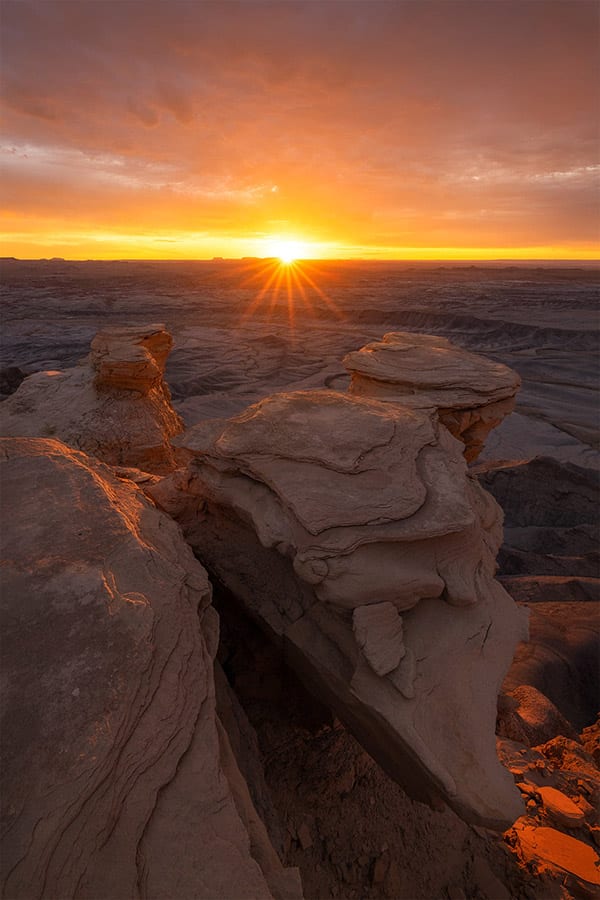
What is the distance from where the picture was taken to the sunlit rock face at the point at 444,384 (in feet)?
17.3

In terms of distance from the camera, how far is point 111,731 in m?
2.11

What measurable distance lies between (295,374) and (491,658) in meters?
23.3

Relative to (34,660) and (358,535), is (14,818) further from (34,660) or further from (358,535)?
(358,535)

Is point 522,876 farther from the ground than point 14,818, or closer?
closer

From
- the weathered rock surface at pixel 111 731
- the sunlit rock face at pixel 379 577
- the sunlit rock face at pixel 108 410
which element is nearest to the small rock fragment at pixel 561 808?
the sunlit rock face at pixel 379 577

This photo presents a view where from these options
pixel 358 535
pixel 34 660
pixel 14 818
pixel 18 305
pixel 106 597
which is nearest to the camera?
pixel 14 818

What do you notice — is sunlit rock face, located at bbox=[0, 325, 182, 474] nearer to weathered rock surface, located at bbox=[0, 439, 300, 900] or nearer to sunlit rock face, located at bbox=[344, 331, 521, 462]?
sunlit rock face, located at bbox=[344, 331, 521, 462]

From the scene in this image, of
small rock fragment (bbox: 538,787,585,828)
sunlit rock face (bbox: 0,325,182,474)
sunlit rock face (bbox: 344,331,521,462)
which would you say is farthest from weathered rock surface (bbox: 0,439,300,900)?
sunlit rock face (bbox: 0,325,182,474)

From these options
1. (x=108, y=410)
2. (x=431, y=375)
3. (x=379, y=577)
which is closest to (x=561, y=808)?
(x=379, y=577)

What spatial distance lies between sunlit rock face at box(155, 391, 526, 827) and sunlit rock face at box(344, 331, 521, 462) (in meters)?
1.13

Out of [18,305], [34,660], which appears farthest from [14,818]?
[18,305]

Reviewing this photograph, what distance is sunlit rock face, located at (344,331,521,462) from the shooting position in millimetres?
5277

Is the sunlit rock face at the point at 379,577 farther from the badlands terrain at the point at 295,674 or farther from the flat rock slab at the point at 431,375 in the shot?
the flat rock slab at the point at 431,375

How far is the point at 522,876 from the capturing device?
10.2ft
